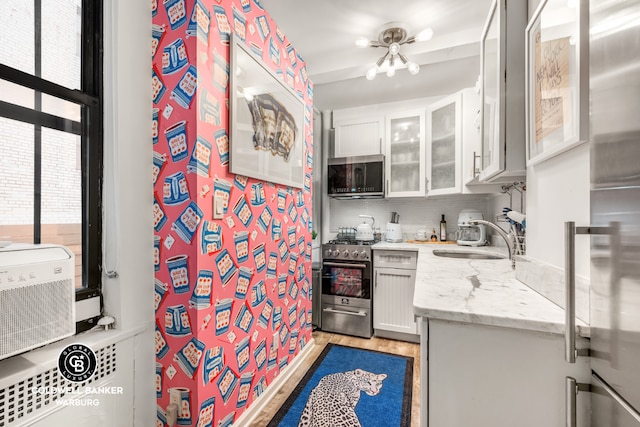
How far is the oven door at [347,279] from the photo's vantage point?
287 cm

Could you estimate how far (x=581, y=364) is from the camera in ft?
2.43

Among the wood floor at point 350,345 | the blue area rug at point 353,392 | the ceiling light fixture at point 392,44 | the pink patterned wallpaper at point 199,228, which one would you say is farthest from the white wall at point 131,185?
the ceiling light fixture at point 392,44

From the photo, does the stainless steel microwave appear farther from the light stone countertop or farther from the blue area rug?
the light stone countertop

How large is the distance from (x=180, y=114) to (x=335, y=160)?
6.95 feet

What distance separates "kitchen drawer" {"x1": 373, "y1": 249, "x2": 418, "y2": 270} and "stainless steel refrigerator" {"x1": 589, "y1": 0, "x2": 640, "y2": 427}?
213cm

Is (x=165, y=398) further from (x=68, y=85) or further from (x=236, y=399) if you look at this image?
(x=68, y=85)

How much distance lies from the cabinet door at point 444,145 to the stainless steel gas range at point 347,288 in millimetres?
989

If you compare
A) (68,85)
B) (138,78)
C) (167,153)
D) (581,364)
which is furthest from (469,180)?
(68,85)

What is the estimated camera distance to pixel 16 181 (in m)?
1.08

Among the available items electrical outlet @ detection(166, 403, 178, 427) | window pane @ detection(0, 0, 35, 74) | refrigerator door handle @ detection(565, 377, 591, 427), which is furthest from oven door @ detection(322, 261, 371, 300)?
window pane @ detection(0, 0, 35, 74)

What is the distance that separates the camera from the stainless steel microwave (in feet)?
10.3

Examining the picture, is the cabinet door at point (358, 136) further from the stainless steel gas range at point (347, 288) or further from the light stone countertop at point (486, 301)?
the light stone countertop at point (486, 301)

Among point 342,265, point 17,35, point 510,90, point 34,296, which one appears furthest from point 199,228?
point 342,265

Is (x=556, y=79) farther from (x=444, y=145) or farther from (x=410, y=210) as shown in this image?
(x=410, y=210)
